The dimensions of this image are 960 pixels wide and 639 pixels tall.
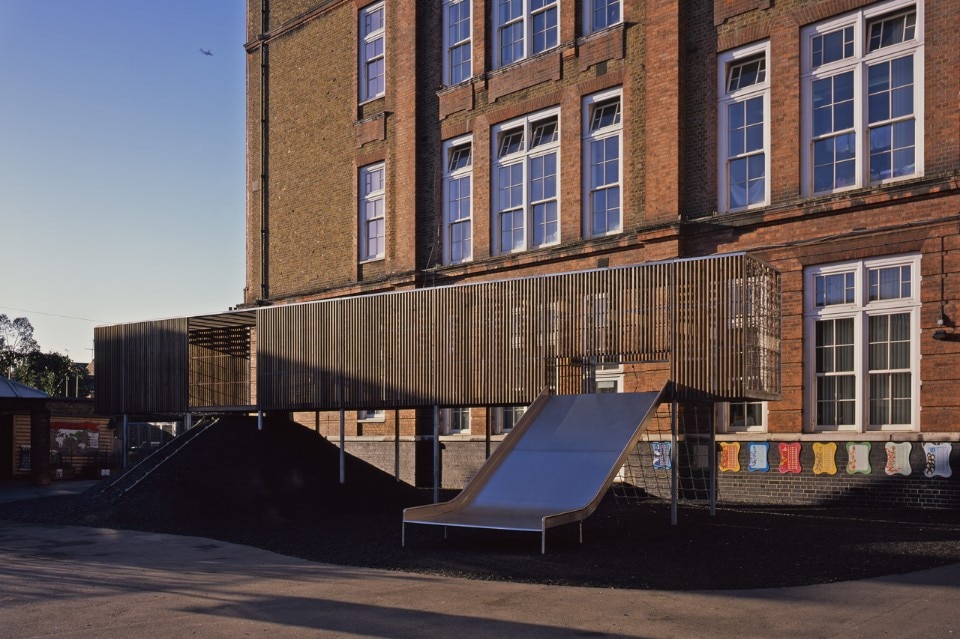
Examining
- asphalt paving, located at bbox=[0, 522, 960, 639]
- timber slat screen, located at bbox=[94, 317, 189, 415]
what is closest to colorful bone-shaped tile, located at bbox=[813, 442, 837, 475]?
asphalt paving, located at bbox=[0, 522, 960, 639]

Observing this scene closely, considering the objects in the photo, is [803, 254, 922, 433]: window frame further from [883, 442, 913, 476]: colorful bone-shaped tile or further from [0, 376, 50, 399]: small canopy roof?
[0, 376, 50, 399]: small canopy roof

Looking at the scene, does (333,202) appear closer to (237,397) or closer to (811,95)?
(237,397)

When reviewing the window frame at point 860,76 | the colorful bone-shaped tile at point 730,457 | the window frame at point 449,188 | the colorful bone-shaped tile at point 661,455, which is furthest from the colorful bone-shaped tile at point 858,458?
the window frame at point 449,188

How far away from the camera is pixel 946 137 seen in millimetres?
18062

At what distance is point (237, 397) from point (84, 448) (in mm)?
18059

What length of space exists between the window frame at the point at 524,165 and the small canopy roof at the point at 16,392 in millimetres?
19161

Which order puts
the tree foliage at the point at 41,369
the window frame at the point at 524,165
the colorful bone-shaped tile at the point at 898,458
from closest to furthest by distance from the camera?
the colorful bone-shaped tile at the point at 898,458
the window frame at the point at 524,165
the tree foliage at the point at 41,369

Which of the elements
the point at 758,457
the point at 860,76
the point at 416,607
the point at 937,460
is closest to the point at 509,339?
the point at 758,457

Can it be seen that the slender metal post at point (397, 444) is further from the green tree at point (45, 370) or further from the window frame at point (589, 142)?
the green tree at point (45, 370)

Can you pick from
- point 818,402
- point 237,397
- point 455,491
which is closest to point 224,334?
point 237,397

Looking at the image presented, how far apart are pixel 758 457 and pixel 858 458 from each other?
2098 millimetres

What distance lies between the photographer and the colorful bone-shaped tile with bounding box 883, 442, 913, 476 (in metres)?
18.2

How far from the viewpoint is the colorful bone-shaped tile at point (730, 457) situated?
20.9 m

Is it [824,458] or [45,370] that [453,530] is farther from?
[45,370]
